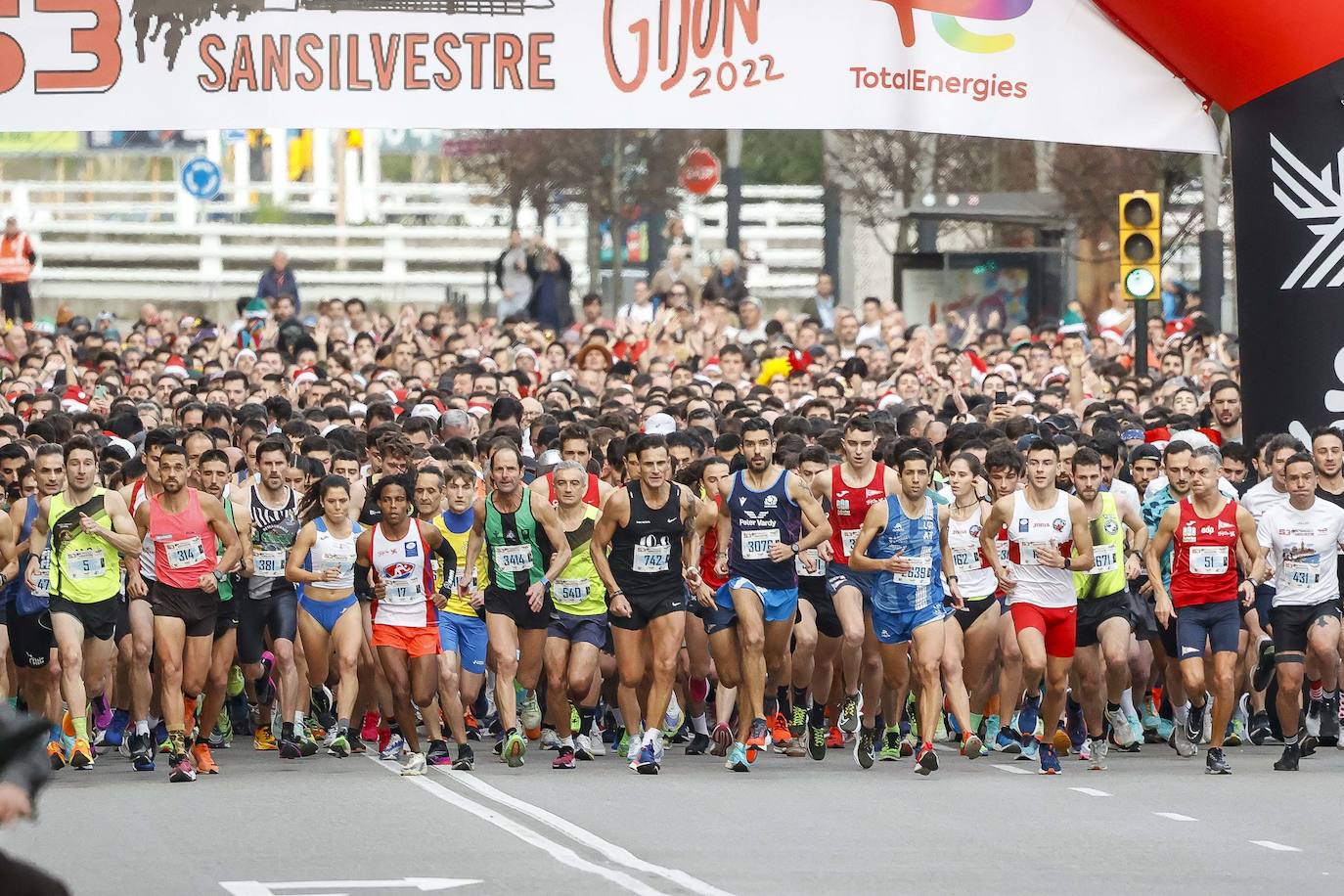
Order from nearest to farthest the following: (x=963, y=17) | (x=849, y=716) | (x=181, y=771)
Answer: (x=181, y=771)
(x=849, y=716)
(x=963, y=17)

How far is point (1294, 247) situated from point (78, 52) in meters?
7.47

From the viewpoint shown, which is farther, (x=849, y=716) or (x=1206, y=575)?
(x=849, y=716)

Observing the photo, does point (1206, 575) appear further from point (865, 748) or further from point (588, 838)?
point (588, 838)

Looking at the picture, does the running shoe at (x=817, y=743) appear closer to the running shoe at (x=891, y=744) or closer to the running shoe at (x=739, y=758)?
the running shoe at (x=891, y=744)

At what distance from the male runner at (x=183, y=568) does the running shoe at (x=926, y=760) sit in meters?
3.80

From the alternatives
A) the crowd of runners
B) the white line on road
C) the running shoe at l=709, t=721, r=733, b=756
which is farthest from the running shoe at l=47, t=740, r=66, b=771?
the white line on road

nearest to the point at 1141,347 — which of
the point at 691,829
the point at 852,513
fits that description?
the point at 852,513

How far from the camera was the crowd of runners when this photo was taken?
1378 cm

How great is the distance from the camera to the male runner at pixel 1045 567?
539 inches

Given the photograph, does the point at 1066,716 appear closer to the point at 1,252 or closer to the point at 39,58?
the point at 39,58

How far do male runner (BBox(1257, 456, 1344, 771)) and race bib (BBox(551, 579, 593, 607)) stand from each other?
12.1ft

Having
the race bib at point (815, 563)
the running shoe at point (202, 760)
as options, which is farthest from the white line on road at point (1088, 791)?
the running shoe at point (202, 760)

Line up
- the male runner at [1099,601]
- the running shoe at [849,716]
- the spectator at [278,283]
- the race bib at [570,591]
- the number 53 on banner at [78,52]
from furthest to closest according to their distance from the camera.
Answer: the spectator at [278,283]
the number 53 on banner at [78,52]
the running shoe at [849,716]
the male runner at [1099,601]
the race bib at [570,591]

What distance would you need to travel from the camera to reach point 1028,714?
14648 millimetres
